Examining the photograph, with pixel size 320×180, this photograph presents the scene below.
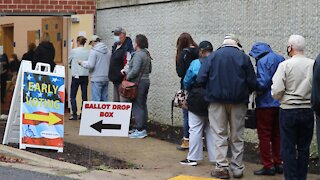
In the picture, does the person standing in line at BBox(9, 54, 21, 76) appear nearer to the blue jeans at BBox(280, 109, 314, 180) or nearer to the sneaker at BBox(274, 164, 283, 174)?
the sneaker at BBox(274, 164, 283, 174)

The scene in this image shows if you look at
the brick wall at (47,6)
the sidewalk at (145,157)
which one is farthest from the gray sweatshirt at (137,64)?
the brick wall at (47,6)

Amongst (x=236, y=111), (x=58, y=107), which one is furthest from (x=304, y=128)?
(x=58, y=107)

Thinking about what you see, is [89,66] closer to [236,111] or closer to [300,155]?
[236,111]

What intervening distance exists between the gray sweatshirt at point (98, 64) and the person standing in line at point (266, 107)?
14.8ft

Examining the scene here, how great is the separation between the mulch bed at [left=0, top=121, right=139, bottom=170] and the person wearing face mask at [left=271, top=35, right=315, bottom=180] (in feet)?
7.63

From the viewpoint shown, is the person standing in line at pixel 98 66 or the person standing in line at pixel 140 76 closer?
the person standing in line at pixel 140 76

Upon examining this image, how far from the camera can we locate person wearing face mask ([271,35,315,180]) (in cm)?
675

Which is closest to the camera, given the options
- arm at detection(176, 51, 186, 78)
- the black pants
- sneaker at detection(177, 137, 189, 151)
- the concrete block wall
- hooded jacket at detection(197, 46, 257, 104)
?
hooded jacket at detection(197, 46, 257, 104)

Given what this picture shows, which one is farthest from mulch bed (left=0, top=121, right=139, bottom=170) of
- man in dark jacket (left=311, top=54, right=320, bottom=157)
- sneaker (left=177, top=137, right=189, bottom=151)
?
man in dark jacket (left=311, top=54, right=320, bottom=157)

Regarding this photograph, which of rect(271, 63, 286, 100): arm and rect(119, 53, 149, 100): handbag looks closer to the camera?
rect(271, 63, 286, 100): arm

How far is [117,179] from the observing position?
7.42 metres

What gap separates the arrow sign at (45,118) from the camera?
878 centimetres

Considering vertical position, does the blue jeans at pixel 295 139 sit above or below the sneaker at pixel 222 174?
above

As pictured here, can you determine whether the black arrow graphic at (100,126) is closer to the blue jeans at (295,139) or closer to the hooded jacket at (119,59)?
the hooded jacket at (119,59)
